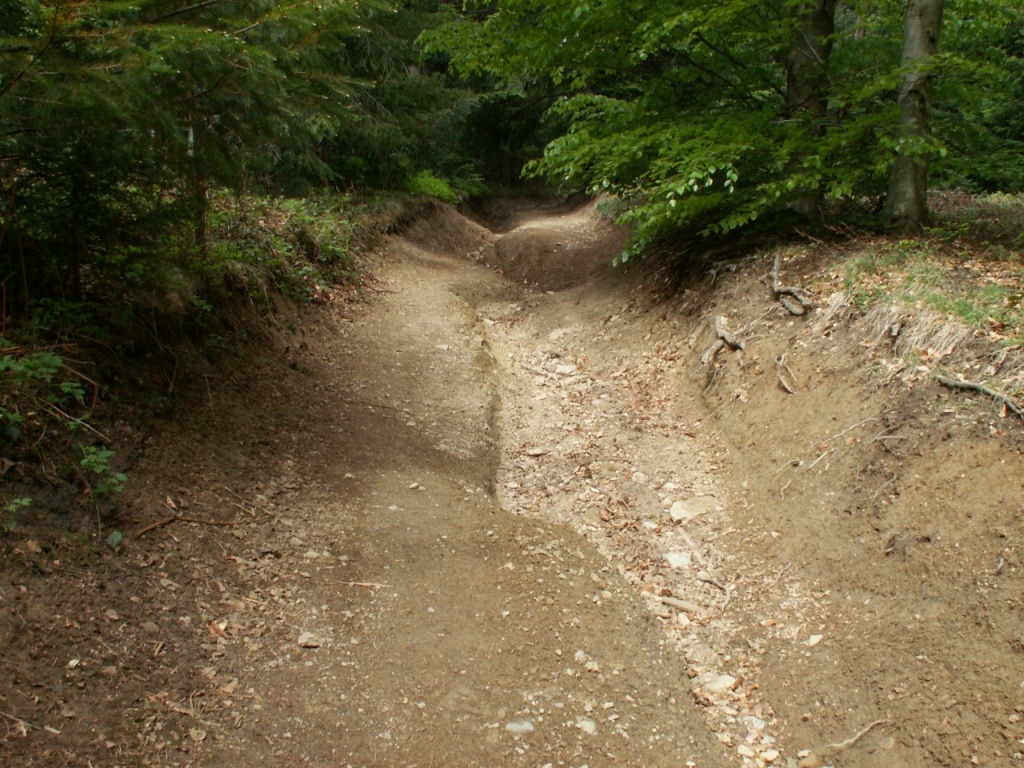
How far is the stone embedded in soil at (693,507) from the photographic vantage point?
5949 millimetres

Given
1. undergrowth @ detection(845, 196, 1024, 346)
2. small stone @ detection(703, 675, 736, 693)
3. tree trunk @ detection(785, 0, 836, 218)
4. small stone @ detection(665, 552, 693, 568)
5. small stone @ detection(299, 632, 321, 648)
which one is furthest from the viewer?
tree trunk @ detection(785, 0, 836, 218)

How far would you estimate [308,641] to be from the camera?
162 inches

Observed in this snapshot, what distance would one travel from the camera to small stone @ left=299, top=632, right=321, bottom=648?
4098 millimetres

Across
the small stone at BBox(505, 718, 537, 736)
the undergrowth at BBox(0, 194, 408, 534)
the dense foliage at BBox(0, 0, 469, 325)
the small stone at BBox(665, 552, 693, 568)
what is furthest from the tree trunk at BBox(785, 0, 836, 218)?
the small stone at BBox(505, 718, 537, 736)

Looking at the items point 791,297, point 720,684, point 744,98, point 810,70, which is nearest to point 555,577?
point 720,684

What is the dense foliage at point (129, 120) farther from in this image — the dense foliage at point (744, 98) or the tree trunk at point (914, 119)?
the tree trunk at point (914, 119)

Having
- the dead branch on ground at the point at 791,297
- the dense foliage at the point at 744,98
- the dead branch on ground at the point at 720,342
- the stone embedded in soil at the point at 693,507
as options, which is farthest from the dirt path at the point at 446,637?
the dense foliage at the point at 744,98

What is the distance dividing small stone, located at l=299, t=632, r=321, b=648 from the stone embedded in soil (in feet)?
10.9

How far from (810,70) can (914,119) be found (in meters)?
1.85

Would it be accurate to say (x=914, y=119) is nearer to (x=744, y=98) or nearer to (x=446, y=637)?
(x=744, y=98)

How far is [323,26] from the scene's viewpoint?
477 cm

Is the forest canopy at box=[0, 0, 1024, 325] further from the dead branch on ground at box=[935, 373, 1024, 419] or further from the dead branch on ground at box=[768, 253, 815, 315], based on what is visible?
the dead branch on ground at box=[935, 373, 1024, 419]

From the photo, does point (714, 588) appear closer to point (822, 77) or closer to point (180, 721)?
point (180, 721)

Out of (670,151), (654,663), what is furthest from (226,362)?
(670,151)
